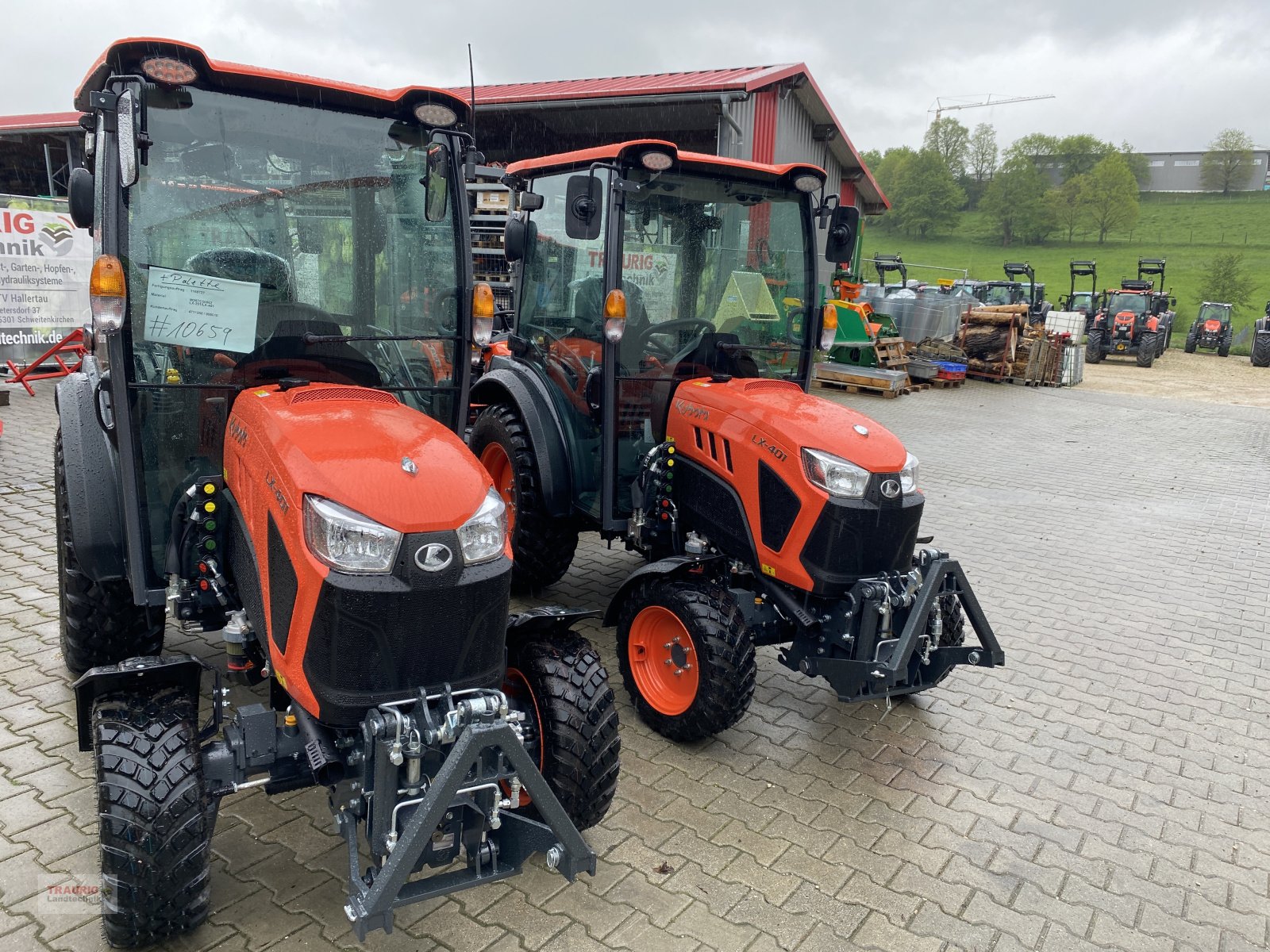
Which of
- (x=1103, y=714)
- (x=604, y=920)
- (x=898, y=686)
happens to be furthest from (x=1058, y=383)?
(x=604, y=920)

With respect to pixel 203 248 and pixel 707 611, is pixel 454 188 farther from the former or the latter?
pixel 707 611

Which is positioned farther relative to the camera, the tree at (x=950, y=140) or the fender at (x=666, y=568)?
the tree at (x=950, y=140)

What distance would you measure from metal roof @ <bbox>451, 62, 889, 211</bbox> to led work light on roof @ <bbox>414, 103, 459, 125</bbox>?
356 inches

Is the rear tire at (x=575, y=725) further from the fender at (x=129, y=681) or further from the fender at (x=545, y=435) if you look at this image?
the fender at (x=545, y=435)

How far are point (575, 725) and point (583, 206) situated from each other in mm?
2194

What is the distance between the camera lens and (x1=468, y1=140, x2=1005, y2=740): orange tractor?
3686 millimetres

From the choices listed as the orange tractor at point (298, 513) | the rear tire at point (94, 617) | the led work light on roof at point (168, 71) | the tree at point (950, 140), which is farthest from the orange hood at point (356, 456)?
the tree at point (950, 140)

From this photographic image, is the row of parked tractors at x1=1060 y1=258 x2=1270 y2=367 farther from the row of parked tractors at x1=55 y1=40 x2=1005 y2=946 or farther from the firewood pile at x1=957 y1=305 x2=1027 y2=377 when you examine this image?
the row of parked tractors at x1=55 y1=40 x2=1005 y2=946

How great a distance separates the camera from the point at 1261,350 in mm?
23531

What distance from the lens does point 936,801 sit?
141 inches

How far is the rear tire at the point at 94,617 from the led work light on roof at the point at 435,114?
1.88 m

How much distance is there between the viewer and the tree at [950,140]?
7312 cm

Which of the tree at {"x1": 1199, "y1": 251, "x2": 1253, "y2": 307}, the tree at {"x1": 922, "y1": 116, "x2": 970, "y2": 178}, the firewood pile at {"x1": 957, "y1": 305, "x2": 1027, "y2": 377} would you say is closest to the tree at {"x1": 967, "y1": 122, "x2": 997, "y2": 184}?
the tree at {"x1": 922, "y1": 116, "x2": 970, "y2": 178}

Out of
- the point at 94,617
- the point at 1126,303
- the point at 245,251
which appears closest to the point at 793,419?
the point at 245,251
